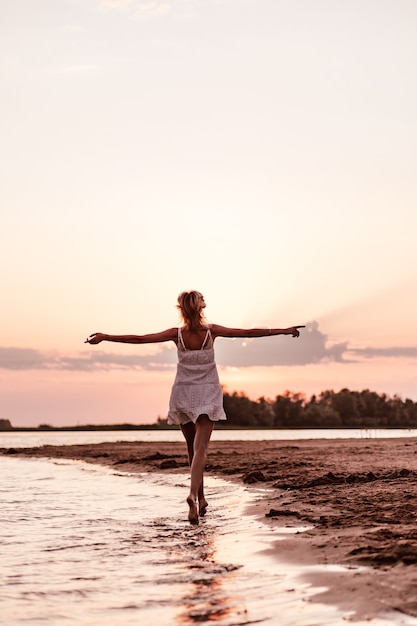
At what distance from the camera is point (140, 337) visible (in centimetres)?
948

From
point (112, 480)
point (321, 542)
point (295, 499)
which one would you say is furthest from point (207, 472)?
point (321, 542)

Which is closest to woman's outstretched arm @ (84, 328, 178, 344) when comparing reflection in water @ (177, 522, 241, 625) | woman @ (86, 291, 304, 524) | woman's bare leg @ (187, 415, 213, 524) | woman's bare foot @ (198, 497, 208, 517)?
woman @ (86, 291, 304, 524)

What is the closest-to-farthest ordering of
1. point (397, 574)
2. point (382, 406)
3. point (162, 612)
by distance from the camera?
point (162, 612)
point (397, 574)
point (382, 406)

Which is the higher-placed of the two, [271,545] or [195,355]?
[195,355]

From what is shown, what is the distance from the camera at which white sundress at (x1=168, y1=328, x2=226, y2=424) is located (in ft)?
31.1

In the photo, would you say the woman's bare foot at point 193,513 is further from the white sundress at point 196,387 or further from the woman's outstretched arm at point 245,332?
the woman's outstretched arm at point 245,332

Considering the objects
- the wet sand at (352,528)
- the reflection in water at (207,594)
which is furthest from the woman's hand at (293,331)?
the reflection in water at (207,594)

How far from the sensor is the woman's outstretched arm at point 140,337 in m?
9.48

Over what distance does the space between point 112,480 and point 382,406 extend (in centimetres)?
10330

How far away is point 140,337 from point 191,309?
0.67 m

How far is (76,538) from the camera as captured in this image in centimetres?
835

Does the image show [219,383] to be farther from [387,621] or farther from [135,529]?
[387,621]

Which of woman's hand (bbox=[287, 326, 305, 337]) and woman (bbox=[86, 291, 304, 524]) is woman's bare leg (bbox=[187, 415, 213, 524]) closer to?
woman (bbox=[86, 291, 304, 524])

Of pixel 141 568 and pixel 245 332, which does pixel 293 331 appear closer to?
pixel 245 332
